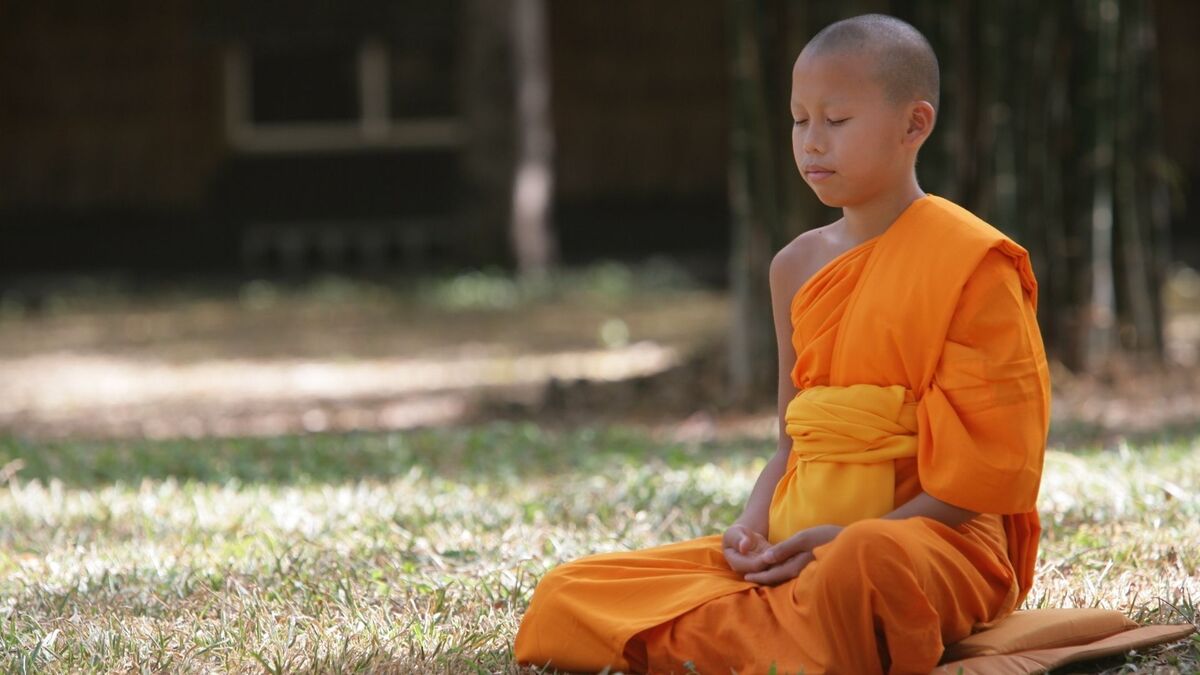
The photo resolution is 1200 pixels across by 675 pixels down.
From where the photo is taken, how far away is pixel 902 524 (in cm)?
295

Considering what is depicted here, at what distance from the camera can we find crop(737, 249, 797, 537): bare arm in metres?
3.34

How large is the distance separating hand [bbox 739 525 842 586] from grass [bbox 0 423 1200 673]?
55 centimetres

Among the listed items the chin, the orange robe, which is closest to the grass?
the orange robe

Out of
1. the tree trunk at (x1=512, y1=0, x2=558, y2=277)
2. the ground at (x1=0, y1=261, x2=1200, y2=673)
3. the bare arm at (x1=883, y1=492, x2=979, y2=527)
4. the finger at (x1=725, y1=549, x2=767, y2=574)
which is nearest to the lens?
the bare arm at (x1=883, y1=492, x2=979, y2=527)

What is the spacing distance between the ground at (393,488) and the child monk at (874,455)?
0.34 metres

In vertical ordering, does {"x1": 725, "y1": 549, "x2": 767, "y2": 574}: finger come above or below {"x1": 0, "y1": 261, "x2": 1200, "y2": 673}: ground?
above

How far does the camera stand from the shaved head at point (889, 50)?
3049 mm

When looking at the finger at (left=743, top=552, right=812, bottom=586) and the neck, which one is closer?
the finger at (left=743, top=552, right=812, bottom=586)

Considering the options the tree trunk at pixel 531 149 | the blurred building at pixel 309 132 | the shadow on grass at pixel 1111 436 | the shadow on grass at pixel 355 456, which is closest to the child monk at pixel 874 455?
the shadow on grass at pixel 355 456

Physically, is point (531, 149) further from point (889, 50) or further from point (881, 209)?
point (889, 50)

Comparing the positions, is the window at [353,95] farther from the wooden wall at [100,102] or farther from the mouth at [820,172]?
the mouth at [820,172]

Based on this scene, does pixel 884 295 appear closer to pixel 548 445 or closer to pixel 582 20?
pixel 548 445

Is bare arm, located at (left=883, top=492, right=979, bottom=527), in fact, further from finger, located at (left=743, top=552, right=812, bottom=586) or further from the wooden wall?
the wooden wall

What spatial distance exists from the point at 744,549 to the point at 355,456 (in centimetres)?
327
